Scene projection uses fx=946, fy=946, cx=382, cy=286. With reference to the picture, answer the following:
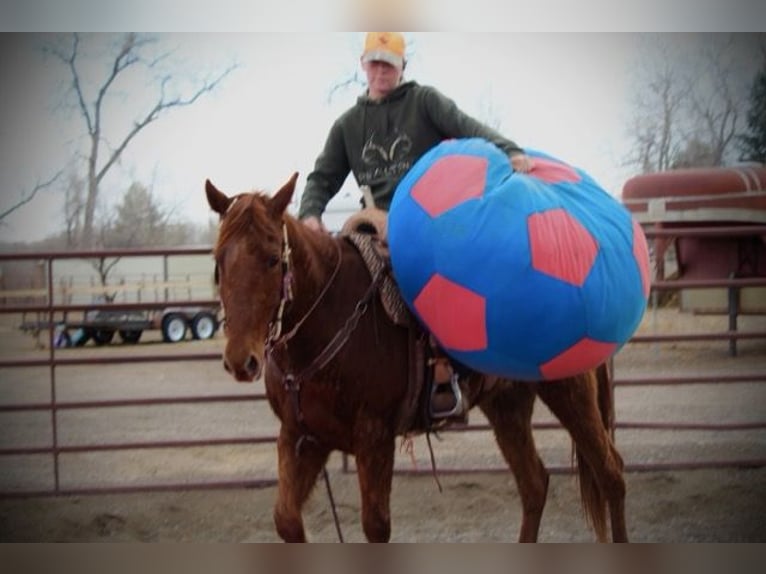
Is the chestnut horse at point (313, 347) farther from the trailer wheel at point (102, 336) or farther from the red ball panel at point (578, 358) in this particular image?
the trailer wheel at point (102, 336)

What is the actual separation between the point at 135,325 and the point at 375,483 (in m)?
1.91

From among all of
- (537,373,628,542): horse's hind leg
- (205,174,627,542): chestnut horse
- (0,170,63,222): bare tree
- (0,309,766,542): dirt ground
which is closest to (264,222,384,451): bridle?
(205,174,627,542): chestnut horse

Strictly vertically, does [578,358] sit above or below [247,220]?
below

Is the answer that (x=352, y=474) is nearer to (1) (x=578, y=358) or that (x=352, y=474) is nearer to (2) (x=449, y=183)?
(1) (x=578, y=358)

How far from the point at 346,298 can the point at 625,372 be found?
2.23 metres

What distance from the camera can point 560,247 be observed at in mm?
2512

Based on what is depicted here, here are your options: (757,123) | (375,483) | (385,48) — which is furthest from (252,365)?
(757,123)

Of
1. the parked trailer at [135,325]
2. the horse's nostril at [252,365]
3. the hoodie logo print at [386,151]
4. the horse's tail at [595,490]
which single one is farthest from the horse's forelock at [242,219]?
the parked trailer at [135,325]

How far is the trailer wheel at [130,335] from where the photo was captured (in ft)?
13.8

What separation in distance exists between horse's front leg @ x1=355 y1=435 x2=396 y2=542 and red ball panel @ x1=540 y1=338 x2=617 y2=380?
0.50 meters

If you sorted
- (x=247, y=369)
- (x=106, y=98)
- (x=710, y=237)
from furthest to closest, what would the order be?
(x=710, y=237), (x=106, y=98), (x=247, y=369)

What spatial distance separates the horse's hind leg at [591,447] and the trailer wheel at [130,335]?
1.93 meters

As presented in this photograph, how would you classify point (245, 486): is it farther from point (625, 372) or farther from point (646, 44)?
point (646, 44)

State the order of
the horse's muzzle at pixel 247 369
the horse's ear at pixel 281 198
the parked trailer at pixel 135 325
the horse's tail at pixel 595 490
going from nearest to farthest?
1. the horse's muzzle at pixel 247 369
2. the horse's ear at pixel 281 198
3. the horse's tail at pixel 595 490
4. the parked trailer at pixel 135 325
